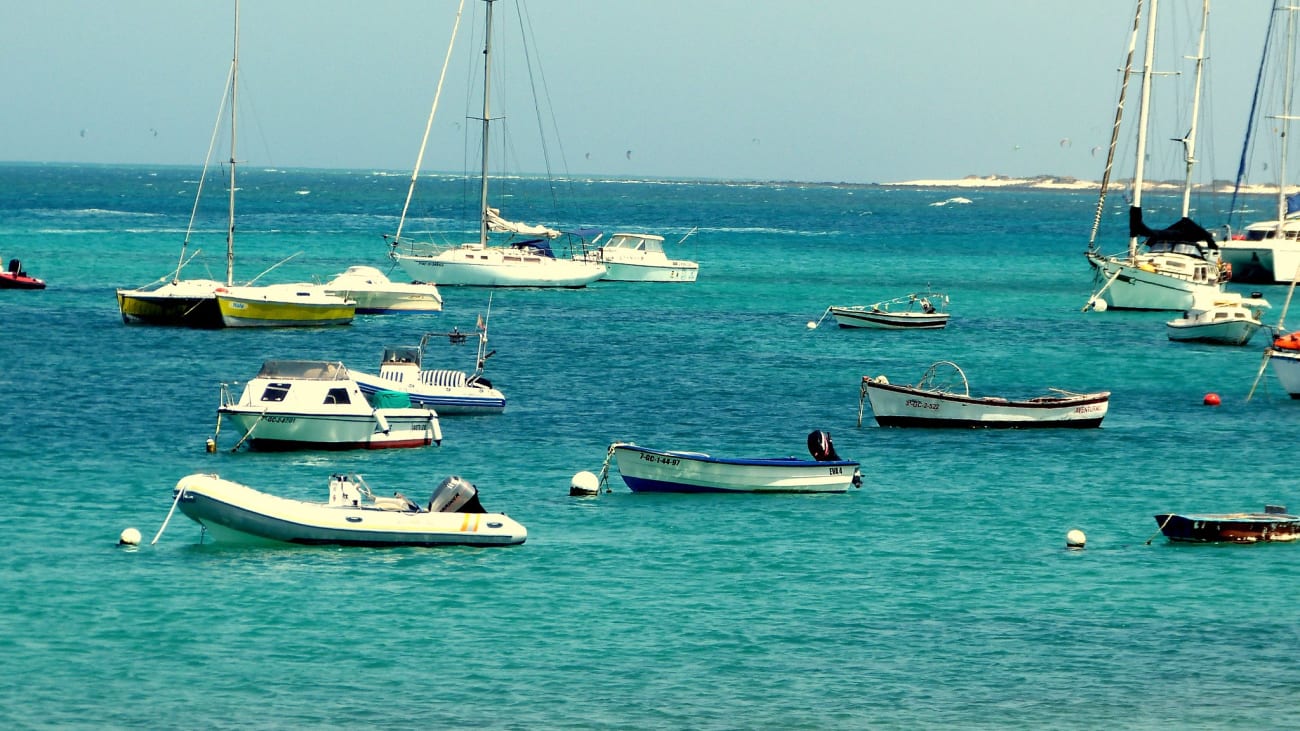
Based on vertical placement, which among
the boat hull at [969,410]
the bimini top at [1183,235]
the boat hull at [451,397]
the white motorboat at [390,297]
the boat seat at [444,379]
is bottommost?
the white motorboat at [390,297]

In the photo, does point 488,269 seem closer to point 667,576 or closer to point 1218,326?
point 1218,326

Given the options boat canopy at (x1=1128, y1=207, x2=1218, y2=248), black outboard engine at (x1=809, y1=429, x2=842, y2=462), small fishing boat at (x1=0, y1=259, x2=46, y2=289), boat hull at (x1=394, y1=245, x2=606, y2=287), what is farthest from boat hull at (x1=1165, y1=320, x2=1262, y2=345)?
small fishing boat at (x1=0, y1=259, x2=46, y2=289)

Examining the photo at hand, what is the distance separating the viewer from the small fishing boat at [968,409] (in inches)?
2099

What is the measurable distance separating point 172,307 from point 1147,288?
178 ft

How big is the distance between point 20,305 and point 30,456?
48.6m

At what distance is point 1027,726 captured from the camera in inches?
1017

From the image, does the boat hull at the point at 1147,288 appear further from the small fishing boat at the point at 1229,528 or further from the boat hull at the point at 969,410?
the small fishing boat at the point at 1229,528

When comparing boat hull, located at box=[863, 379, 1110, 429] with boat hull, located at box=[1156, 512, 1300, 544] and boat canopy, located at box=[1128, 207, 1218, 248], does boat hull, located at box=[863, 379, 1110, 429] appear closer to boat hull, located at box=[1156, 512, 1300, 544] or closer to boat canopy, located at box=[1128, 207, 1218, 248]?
boat hull, located at box=[1156, 512, 1300, 544]

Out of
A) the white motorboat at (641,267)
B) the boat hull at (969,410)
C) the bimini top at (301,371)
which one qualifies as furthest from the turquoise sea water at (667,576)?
the white motorboat at (641,267)

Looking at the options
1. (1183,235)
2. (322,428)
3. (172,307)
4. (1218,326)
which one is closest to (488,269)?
(172,307)

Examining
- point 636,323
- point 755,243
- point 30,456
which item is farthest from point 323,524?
point 755,243

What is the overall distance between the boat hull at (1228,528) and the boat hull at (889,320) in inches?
1930

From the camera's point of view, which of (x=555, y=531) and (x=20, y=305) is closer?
(x=555, y=531)

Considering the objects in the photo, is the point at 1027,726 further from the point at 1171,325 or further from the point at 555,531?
the point at 1171,325
